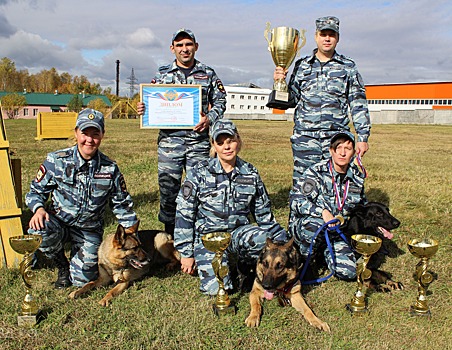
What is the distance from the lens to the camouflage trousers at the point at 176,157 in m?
4.70

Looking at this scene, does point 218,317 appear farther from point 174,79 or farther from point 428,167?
point 428,167

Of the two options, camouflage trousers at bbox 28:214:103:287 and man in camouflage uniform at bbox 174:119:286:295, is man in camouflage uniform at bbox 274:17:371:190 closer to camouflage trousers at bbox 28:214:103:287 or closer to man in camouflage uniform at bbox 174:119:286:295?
man in camouflage uniform at bbox 174:119:286:295

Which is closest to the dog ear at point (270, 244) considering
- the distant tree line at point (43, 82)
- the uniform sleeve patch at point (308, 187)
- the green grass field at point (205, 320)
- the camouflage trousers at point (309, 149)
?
the green grass field at point (205, 320)

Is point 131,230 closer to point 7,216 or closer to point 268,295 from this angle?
point 7,216

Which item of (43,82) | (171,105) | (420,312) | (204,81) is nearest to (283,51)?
(204,81)

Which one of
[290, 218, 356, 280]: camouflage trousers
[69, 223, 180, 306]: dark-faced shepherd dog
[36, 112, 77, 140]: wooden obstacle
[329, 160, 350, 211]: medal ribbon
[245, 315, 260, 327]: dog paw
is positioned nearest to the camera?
[245, 315, 260, 327]: dog paw

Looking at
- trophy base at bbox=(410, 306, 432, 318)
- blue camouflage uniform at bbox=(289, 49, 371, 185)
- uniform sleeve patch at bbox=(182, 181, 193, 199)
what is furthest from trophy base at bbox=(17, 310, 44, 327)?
blue camouflage uniform at bbox=(289, 49, 371, 185)

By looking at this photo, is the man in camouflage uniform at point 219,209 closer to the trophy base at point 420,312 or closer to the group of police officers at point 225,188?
the group of police officers at point 225,188

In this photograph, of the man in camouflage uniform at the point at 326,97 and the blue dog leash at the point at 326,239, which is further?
the man in camouflage uniform at the point at 326,97

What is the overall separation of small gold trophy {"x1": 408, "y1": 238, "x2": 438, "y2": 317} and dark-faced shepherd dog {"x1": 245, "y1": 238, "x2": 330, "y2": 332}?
2.74ft

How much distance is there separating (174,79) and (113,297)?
8.30ft

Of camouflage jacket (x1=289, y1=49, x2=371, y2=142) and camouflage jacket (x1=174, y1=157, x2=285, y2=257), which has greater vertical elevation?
camouflage jacket (x1=289, y1=49, x2=371, y2=142)

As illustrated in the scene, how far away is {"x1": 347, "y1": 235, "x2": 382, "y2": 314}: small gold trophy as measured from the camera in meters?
3.08

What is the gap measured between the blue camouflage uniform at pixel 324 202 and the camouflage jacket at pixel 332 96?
0.54m
